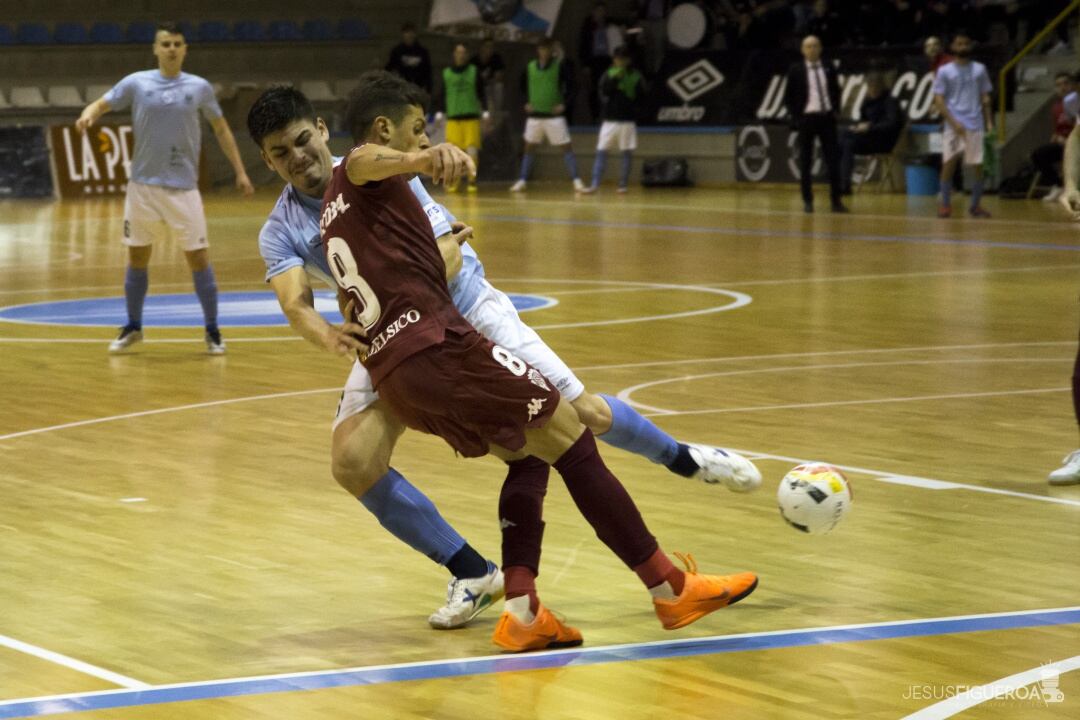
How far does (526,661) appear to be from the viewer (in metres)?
4.68

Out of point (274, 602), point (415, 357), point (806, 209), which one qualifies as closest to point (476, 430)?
point (415, 357)

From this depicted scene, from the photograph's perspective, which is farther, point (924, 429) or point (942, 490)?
point (924, 429)

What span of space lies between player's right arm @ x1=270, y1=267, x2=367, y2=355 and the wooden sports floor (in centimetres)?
80

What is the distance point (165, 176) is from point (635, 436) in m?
6.34

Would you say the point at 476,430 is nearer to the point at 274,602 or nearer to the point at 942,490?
the point at 274,602

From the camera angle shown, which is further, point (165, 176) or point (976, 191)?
point (976, 191)

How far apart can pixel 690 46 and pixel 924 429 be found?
21.8 m

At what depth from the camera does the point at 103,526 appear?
637 cm

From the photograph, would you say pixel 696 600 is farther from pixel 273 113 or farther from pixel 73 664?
pixel 273 113

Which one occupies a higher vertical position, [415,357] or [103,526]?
[415,357]

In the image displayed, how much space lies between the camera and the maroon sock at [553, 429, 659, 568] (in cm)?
476

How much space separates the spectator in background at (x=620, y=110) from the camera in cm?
2642

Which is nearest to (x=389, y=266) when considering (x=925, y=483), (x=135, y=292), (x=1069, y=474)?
(x=925, y=483)

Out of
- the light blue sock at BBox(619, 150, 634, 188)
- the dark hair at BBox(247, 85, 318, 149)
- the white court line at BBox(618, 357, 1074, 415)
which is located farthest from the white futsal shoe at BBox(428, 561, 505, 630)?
the light blue sock at BBox(619, 150, 634, 188)
